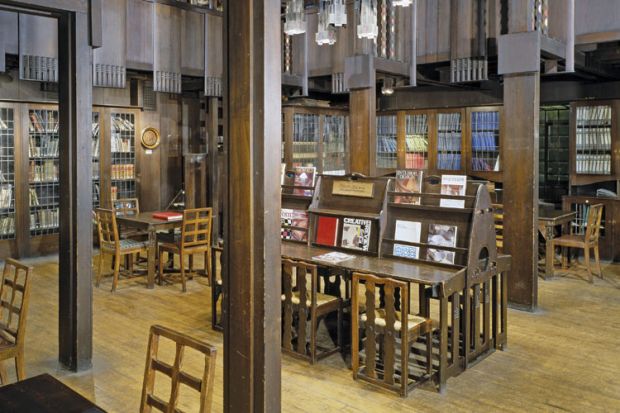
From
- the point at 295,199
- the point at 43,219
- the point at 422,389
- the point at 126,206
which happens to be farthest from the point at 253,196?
the point at 43,219

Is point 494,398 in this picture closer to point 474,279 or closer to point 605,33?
point 474,279

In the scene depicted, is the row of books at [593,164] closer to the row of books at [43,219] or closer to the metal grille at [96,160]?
the metal grille at [96,160]

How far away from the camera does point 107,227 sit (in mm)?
6652

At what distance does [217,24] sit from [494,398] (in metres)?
6.41

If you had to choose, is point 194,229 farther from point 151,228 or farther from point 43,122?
point 43,122

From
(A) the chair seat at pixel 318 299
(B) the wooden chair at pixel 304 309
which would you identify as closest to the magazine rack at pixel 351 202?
(A) the chair seat at pixel 318 299

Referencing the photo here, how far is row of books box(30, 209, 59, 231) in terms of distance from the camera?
330 inches

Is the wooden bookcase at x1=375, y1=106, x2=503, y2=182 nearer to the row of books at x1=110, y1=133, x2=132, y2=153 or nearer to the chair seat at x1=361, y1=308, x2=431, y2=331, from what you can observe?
the row of books at x1=110, y1=133, x2=132, y2=153

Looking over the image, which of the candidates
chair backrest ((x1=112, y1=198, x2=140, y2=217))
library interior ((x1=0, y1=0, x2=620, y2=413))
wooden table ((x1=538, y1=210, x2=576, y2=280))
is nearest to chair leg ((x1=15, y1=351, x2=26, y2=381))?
library interior ((x1=0, y1=0, x2=620, y2=413))

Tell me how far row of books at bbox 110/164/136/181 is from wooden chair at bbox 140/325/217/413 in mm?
7349

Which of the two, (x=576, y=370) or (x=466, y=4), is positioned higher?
(x=466, y=4)

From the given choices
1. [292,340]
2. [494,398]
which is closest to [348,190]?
[292,340]

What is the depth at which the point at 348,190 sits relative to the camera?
16.1ft

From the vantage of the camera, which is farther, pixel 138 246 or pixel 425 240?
pixel 138 246
